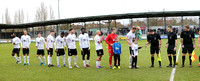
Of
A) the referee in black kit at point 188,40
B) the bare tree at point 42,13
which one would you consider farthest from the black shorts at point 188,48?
the bare tree at point 42,13

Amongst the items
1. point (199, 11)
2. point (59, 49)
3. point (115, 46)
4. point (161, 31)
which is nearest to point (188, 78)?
point (115, 46)

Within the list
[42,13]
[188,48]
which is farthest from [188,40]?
[42,13]

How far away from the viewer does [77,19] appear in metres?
42.8

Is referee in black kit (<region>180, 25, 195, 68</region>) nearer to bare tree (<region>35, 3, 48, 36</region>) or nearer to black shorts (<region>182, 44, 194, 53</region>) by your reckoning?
black shorts (<region>182, 44, 194, 53</region>)

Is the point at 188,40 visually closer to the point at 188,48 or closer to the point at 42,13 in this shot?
the point at 188,48

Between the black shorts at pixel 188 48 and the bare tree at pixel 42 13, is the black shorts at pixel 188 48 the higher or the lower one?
the lower one

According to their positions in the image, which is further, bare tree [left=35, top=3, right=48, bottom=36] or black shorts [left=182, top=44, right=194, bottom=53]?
bare tree [left=35, top=3, right=48, bottom=36]

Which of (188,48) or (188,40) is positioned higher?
(188,40)

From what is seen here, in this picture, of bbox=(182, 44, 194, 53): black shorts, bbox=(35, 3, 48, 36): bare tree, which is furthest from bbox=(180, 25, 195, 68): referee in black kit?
bbox=(35, 3, 48, 36): bare tree

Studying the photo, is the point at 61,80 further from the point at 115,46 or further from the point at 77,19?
the point at 77,19

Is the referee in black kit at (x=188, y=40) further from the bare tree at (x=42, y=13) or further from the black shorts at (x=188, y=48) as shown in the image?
the bare tree at (x=42, y=13)

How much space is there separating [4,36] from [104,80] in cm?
5523

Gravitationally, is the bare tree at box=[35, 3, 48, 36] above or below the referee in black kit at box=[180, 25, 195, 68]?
above

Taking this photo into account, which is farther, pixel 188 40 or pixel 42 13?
pixel 42 13
